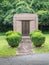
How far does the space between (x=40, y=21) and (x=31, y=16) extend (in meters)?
6.84

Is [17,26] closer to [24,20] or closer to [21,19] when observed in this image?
[21,19]

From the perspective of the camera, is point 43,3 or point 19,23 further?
A: point 43,3

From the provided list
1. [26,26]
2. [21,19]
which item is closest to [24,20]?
[21,19]

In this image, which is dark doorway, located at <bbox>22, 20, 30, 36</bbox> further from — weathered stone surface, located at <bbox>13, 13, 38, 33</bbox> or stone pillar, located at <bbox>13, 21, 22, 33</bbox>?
stone pillar, located at <bbox>13, 21, 22, 33</bbox>

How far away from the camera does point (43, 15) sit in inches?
1658

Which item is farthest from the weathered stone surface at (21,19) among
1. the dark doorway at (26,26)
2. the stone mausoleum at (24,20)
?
the dark doorway at (26,26)

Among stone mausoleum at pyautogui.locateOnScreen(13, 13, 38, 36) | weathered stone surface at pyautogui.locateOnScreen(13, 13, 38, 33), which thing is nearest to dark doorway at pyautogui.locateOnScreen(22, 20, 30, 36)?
stone mausoleum at pyautogui.locateOnScreen(13, 13, 38, 36)

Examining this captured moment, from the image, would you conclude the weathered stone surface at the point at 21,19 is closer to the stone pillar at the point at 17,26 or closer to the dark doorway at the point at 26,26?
the stone pillar at the point at 17,26

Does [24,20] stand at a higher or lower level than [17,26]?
higher

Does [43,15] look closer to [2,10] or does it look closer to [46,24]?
[46,24]

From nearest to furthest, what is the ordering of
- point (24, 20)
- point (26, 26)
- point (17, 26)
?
point (17, 26) → point (24, 20) → point (26, 26)

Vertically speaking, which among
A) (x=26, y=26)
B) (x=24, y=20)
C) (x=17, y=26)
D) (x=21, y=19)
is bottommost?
(x=26, y=26)

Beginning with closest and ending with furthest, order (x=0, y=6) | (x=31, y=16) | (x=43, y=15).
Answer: (x=31, y=16), (x=43, y=15), (x=0, y=6)

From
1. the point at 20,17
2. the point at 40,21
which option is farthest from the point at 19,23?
the point at 40,21
